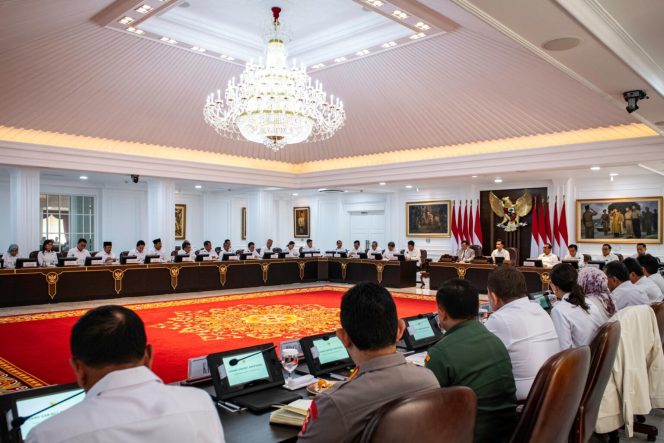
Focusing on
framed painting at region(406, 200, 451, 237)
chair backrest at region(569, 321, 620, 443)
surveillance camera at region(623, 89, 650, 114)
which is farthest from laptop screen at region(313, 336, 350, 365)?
framed painting at region(406, 200, 451, 237)

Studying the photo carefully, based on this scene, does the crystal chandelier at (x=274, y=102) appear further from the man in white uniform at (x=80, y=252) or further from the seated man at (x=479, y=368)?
the seated man at (x=479, y=368)

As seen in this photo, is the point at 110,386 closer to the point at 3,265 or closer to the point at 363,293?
the point at 363,293

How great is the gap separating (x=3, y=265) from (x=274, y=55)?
23.7 feet

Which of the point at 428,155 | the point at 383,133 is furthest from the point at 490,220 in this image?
the point at 383,133

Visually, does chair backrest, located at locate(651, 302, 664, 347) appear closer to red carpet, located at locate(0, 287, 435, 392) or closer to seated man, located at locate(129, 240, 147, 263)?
red carpet, located at locate(0, 287, 435, 392)

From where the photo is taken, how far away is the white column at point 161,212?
43.6 ft

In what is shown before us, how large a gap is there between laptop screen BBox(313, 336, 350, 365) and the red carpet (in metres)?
2.75

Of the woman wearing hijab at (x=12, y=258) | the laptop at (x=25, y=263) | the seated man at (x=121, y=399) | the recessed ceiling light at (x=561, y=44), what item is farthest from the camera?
the woman wearing hijab at (x=12, y=258)

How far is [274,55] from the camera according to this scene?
24.2ft

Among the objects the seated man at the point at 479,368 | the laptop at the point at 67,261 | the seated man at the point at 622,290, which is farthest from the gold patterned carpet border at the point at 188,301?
the seated man at the point at 479,368

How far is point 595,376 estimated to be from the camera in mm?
2592

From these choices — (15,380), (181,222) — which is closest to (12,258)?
(15,380)

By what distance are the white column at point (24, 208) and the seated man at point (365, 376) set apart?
11.3 metres

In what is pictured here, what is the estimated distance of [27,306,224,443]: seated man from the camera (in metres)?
1.15
